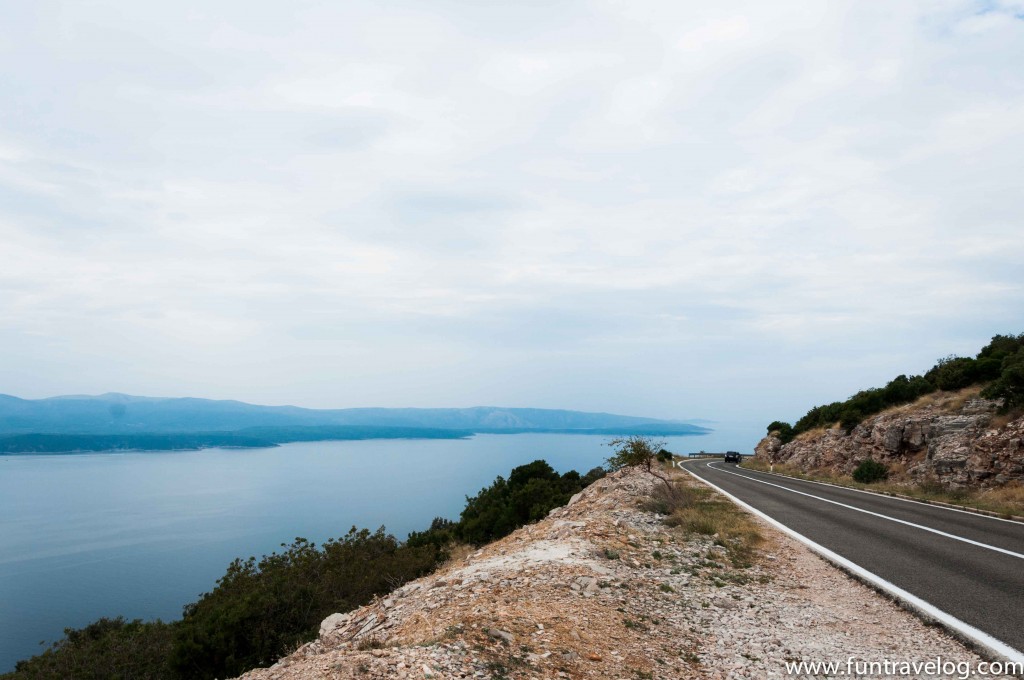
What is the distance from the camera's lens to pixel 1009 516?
15344 mm

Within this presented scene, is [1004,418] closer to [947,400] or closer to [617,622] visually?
[947,400]

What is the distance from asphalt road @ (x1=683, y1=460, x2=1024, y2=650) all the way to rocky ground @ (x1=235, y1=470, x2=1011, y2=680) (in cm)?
81

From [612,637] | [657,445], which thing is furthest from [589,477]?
[612,637]

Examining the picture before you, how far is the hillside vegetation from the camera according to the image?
22703mm

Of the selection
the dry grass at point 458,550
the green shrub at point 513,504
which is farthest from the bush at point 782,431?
the dry grass at point 458,550

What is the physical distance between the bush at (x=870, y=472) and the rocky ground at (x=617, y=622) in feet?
70.7

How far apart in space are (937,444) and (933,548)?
58.2 ft

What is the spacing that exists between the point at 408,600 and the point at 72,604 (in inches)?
3362

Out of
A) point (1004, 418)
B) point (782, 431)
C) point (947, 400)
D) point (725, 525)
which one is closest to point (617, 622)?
point (725, 525)

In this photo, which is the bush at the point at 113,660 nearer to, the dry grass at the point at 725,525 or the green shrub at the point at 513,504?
the green shrub at the point at 513,504

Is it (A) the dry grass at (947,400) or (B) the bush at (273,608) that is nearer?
(B) the bush at (273,608)

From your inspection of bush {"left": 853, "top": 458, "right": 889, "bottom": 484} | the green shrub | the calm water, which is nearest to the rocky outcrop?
bush {"left": 853, "top": 458, "right": 889, "bottom": 484}

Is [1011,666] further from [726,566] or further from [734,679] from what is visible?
[726,566]

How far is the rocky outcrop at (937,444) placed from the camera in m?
20.9
